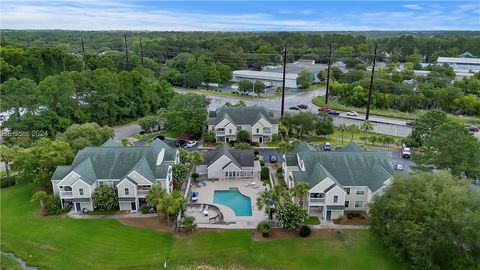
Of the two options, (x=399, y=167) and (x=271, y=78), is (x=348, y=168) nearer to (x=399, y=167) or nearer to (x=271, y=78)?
(x=399, y=167)

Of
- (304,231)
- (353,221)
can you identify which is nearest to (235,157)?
(304,231)

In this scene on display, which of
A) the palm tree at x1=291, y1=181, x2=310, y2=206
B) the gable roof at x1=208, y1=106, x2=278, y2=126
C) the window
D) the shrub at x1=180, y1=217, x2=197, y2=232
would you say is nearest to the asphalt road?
the gable roof at x1=208, y1=106, x2=278, y2=126

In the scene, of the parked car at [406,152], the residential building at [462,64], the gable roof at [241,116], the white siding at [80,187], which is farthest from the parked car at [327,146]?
the residential building at [462,64]

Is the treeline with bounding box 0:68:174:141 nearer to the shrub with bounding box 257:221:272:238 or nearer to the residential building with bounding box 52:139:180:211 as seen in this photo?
the residential building with bounding box 52:139:180:211

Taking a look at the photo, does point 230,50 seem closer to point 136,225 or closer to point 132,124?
point 132,124

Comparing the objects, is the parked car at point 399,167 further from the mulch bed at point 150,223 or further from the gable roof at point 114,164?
the mulch bed at point 150,223

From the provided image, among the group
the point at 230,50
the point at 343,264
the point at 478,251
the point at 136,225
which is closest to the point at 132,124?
the point at 136,225
